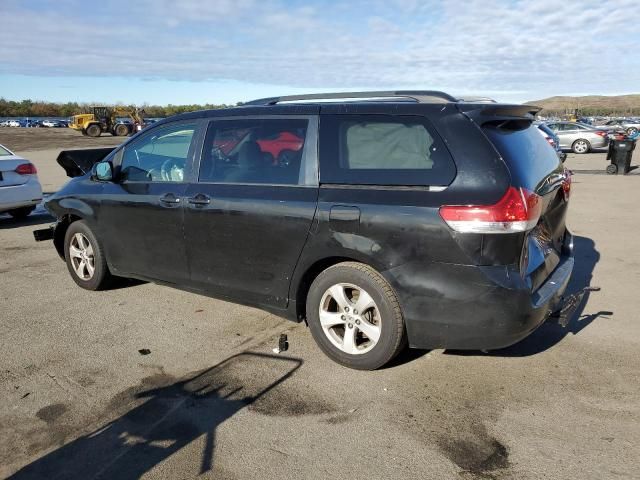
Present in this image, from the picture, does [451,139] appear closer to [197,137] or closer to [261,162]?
[261,162]

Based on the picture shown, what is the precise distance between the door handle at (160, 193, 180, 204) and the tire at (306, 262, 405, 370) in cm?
149

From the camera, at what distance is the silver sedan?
27.3m

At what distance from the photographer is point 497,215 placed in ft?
10.6

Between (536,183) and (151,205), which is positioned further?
(151,205)

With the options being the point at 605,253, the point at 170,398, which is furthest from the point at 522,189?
the point at 605,253

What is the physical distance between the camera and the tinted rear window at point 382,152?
3.49m

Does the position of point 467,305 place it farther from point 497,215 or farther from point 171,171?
point 171,171

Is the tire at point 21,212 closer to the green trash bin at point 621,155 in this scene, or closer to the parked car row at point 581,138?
the green trash bin at point 621,155

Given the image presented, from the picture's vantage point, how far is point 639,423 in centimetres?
318

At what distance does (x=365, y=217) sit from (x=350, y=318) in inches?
28.6

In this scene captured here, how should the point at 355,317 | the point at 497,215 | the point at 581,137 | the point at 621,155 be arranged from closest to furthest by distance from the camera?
the point at 497,215 < the point at 355,317 < the point at 621,155 < the point at 581,137

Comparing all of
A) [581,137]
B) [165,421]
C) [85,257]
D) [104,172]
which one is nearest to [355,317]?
[165,421]

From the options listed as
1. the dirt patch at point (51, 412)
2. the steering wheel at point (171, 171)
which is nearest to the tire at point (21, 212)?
the steering wheel at point (171, 171)

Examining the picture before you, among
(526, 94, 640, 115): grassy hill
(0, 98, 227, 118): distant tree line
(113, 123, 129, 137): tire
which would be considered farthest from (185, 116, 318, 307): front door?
(526, 94, 640, 115): grassy hill
